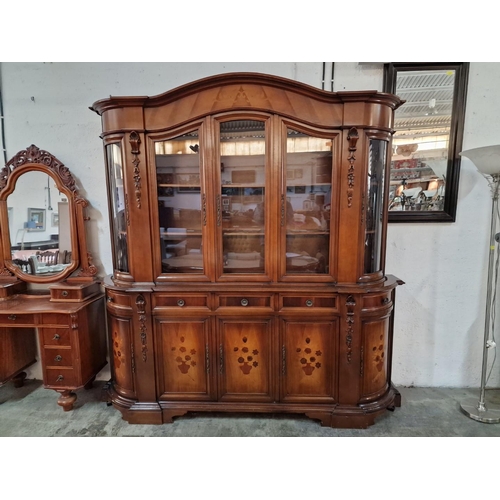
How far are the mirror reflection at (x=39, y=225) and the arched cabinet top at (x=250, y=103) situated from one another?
100cm

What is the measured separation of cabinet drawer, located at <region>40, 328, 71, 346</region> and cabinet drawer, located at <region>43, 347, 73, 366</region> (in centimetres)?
5

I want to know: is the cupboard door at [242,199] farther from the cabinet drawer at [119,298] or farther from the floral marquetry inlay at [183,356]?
Result: the cabinet drawer at [119,298]

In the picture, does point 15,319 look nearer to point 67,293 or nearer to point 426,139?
point 67,293

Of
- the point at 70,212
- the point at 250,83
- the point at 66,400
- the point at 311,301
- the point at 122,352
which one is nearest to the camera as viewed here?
the point at 250,83

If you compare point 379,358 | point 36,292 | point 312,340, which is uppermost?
point 36,292

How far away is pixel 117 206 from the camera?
2.13m

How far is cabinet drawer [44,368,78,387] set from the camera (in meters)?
2.23

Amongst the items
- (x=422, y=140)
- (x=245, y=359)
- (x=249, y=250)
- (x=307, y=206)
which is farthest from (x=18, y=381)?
(x=422, y=140)

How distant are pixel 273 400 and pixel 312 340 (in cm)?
52

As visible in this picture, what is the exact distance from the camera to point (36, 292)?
2590 millimetres

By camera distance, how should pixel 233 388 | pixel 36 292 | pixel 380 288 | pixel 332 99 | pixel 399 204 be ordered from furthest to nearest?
pixel 36 292 < pixel 399 204 < pixel 233 388 < pixel 380 288 < pixel 332 99

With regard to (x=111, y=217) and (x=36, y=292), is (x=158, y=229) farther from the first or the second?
(x=36, y=292)

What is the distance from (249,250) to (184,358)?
35.2 inches

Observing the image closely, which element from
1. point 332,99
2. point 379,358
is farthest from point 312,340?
point 332,99
